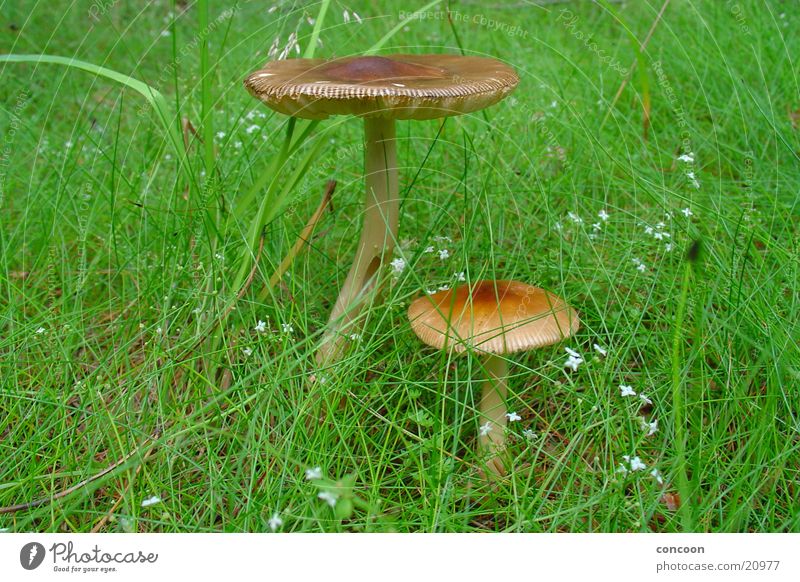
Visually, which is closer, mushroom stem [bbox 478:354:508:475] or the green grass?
the green grass

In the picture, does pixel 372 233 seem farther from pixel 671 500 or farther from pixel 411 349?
pixel 671 500

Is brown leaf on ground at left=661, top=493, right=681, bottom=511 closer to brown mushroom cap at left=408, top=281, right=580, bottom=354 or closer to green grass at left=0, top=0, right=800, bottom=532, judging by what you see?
green grass at left=0, top=0, right=800, bottom=532

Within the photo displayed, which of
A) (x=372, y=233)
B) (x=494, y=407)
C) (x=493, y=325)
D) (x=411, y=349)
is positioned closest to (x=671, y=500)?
(x=494, y=407)
